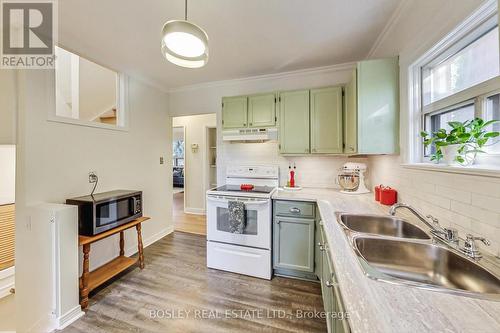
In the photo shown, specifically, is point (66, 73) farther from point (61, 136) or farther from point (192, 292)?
point (192, 292)

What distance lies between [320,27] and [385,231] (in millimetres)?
1833

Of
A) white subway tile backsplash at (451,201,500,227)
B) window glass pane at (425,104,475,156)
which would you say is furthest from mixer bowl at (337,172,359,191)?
white subway tile backsplash at (451,201,500,227)

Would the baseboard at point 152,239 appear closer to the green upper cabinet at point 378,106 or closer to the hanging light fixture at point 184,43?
the hanging light fixture at point 184,43

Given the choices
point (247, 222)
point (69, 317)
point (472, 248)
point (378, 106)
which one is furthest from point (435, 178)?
point (69, 317)

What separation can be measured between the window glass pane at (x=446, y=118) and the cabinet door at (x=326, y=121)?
89 cm

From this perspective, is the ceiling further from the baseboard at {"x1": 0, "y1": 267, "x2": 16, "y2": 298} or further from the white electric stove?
the baseboard at {"x1": 0, "y1": 267, "x2": 16, "y2": 298}

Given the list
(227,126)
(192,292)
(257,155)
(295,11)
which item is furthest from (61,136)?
(295,11)

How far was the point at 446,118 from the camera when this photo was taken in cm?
136

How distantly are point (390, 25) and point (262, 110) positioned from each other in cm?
148

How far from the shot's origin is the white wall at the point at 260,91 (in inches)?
106

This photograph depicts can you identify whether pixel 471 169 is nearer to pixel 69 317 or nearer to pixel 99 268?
pixel 69 317

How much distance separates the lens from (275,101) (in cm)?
259

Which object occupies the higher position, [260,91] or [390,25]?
[390,25]

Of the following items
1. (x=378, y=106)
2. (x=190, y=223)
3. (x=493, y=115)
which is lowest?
(x=190, y=223)
